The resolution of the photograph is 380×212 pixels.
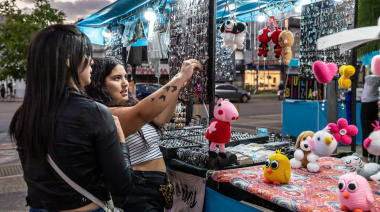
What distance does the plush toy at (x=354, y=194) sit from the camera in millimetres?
1699

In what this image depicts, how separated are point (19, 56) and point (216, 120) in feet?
77.2

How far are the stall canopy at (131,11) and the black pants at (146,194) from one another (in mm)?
2652

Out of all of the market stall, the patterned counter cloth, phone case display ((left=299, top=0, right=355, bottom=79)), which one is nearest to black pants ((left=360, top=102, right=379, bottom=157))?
the market stall

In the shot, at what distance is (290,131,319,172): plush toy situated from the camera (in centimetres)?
250

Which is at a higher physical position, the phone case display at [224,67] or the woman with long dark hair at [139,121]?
the phone case display at [224,67]

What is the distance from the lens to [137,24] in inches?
219

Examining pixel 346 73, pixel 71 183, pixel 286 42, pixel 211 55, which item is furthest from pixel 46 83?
pixel 346 73

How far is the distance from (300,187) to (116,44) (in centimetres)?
471

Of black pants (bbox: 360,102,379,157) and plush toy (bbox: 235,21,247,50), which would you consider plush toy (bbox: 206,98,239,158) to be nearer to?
plush toy (bbox: 235,21,247,50)

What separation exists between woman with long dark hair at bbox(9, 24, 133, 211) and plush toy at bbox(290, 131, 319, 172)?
1.59m

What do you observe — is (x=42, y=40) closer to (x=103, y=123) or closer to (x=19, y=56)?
(x=103, y=123)

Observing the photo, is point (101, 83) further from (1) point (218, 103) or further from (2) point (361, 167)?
(2) point (361, 167)

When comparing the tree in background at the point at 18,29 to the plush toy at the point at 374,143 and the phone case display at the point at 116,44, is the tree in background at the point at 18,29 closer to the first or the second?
the phone case display at the point at 116,44

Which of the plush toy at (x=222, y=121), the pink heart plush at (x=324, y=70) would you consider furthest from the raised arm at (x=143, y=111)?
the pink heart plush at (x=324, y=70)
